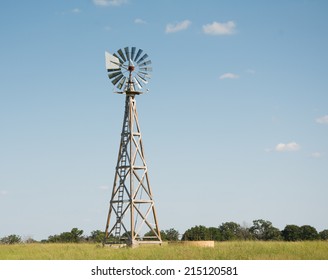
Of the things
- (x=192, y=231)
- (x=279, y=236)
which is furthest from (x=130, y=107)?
(x=279, y=236)

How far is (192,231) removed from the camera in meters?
69.6

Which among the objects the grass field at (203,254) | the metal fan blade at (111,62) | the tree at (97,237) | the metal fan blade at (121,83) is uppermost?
the metal fan blade at (111,62)

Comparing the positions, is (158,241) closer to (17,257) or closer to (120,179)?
(120,179)

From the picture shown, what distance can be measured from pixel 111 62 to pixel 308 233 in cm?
4206

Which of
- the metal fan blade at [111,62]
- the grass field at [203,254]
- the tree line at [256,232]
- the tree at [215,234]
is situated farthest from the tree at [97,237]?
the grass field at [203,254]

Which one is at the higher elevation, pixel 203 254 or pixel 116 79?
pixel 116 79

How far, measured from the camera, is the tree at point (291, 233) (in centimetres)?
7338

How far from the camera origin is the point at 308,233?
75250 millimetres

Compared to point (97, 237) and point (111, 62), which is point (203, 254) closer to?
point (111, 62)

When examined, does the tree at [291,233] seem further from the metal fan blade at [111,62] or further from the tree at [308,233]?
the metal fan blade at [111,62]

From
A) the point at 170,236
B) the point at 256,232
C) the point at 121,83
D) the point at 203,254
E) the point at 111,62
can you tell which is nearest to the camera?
the point at 203,254

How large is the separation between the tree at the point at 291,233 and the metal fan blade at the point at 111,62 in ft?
126

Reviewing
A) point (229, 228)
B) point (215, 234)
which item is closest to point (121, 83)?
point (215, 234)
